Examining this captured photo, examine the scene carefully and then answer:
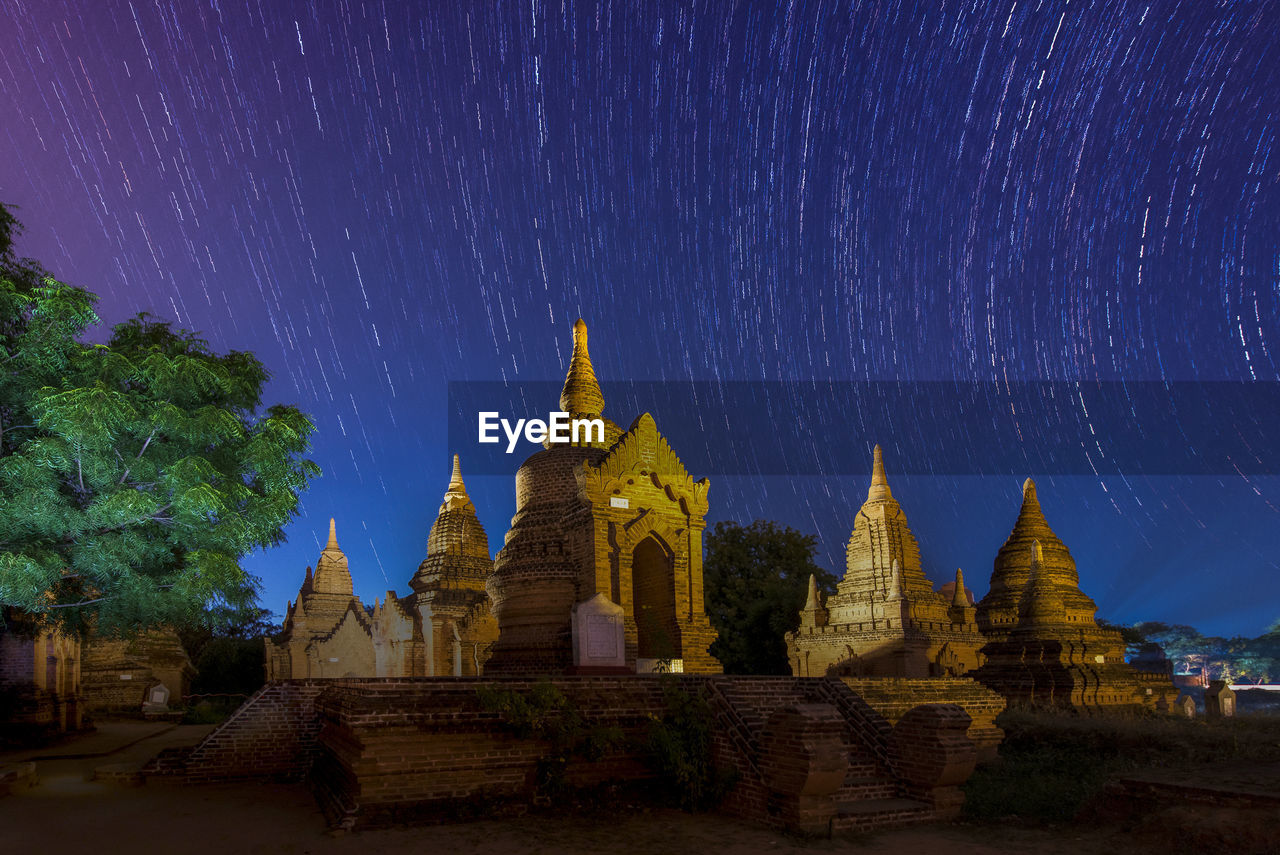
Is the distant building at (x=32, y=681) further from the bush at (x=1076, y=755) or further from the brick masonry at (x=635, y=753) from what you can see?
the bush at (x=1076, y=755)

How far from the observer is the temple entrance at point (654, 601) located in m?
22.3

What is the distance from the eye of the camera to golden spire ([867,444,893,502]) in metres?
37.3

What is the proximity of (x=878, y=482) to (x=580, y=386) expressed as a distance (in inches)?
639

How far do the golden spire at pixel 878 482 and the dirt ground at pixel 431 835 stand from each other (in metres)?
26.8

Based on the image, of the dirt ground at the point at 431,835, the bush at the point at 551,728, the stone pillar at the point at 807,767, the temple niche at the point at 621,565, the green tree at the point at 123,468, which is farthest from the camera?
the temple niche at the point at 621,565

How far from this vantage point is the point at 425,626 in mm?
32719

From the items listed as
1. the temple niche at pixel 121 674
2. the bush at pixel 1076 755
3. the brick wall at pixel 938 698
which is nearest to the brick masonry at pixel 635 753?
the bush at pixel 1076 755

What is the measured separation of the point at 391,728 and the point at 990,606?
38.1 m

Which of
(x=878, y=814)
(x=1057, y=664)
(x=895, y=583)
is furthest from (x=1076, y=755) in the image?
(x=895, y=583)

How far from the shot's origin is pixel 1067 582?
1607 inches

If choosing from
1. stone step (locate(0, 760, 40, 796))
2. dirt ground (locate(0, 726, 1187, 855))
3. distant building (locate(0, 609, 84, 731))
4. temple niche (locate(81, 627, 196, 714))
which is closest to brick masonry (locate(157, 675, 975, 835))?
dirt ground (locate(0, 726, 1187, 855))

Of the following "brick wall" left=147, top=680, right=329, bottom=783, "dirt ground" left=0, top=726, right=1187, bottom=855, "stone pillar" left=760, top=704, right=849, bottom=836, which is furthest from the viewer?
"brick wall" left=147, top=680, right=329, bottom=783

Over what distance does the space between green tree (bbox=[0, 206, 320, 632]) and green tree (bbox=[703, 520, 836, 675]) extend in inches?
1139

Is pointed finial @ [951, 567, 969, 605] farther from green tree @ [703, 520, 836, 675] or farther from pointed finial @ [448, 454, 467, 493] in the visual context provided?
pointed finial @ [448, 454, 467, 493]
